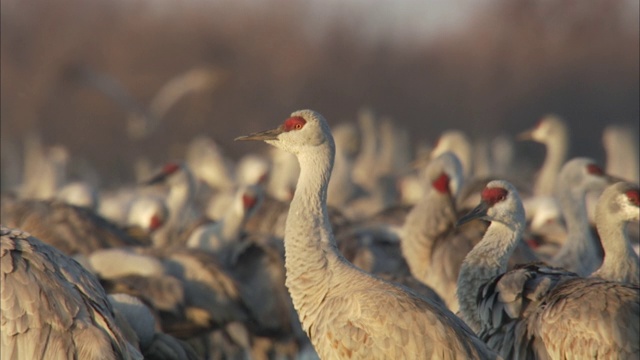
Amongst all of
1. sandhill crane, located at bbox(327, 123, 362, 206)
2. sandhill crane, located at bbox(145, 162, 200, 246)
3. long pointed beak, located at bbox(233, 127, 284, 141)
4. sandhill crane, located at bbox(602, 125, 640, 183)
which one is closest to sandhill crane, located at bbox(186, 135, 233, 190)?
sandhill crane, located at bbox(327, 123, 362, 206)

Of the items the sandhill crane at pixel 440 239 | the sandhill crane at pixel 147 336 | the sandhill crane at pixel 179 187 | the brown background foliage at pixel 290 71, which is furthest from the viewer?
the brown background foliage at pixel 290 71

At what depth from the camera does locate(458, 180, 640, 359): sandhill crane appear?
4676 mm

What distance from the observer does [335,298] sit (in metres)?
4.69

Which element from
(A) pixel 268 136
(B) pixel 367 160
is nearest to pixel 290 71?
(B) pixel 367 160

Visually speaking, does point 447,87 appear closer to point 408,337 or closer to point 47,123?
point 47,123

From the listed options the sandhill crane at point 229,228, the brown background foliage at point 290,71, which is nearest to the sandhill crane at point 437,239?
the sandhill crane at point 229,228

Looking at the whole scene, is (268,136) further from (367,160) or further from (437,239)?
(367,160)

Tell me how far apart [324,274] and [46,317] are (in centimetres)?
107

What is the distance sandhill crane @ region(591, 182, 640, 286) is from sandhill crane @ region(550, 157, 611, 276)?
88cm

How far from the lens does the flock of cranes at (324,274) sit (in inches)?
175

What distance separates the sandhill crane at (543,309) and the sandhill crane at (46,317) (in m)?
1.49

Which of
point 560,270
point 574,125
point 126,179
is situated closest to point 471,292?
point 560,270

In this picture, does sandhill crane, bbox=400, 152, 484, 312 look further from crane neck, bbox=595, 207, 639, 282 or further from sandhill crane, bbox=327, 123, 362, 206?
sandhill crane, bbox=327, 123, 362, 206

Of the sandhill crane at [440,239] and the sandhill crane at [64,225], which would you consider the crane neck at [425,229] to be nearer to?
the sandhill crane at [440,239]
